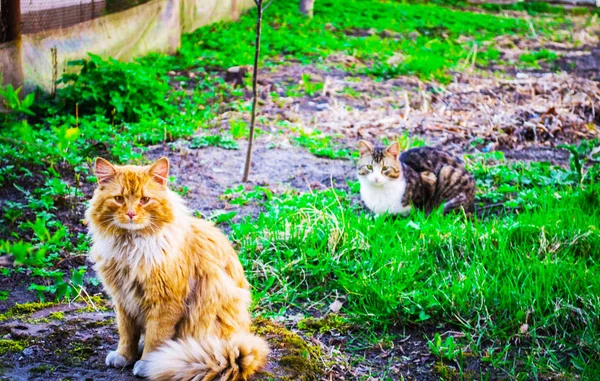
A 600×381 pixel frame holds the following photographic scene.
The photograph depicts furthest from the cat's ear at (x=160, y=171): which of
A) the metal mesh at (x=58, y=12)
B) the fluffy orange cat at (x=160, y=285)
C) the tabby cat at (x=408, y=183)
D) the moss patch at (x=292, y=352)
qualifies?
the metal mesh at (x=58, y=12)

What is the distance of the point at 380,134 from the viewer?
7688mm

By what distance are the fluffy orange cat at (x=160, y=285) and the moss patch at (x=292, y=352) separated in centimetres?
24

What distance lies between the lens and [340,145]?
7438 millimetres

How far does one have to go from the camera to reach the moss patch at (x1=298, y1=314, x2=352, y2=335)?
13.0 feet

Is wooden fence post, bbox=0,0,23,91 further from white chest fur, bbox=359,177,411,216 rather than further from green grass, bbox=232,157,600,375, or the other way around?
white chest fur, bbox=359,177,411,216

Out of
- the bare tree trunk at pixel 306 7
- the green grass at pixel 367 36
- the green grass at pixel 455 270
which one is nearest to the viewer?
the green grass at pixel 455 270

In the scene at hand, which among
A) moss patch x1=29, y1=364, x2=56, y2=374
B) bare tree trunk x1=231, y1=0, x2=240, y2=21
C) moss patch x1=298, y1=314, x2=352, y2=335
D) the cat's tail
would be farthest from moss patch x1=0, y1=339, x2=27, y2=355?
bare tree trunk x1=231, y1=0, x2=240, y2=21

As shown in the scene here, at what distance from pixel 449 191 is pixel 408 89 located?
409cm

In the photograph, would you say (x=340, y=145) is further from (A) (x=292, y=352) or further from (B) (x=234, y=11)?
(B) (x=234, y=11)

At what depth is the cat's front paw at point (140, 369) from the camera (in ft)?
10.2

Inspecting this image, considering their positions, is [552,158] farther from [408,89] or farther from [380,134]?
[408,89]

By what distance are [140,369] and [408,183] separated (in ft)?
10.6

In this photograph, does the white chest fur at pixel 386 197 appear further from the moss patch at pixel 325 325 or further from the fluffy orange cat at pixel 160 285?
the fluffy orange cat at pixel 160 285

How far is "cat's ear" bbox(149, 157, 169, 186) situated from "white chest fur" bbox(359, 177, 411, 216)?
8.71 ft
